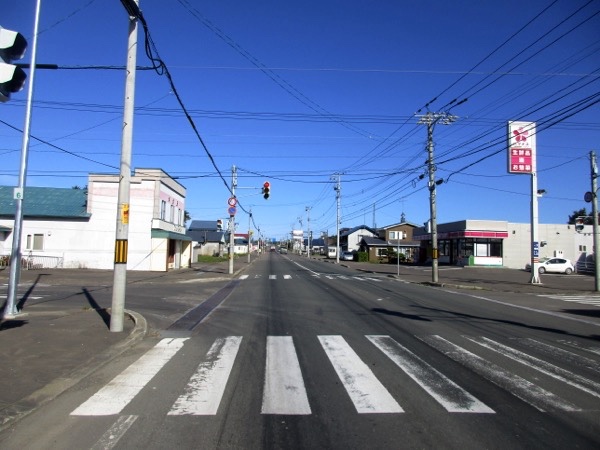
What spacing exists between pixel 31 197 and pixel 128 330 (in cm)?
3129

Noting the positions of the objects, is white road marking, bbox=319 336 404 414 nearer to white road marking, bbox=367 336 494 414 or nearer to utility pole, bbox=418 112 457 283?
white road marking, bbox=367 336 494 414

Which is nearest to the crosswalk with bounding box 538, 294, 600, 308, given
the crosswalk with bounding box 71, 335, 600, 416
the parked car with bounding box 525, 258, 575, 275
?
the crosswalk with bounding box 71, 335, 600, 416

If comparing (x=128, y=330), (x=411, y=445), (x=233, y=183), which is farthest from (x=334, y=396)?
(x=233, y=183)

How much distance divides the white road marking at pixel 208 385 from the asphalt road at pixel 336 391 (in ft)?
0.07

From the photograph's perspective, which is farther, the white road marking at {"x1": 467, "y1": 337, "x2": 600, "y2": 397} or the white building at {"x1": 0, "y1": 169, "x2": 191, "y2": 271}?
the white building at {"x1": 0, "y1": 169, "x2": 191, "y2": 271}

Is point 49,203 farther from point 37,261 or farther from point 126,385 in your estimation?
point 126,385

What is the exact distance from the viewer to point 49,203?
1390 inches

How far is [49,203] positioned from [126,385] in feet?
110

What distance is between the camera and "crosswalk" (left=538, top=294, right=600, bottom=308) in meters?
19.4

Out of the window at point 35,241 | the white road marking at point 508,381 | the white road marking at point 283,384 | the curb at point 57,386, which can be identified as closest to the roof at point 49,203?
the window at point 35,241

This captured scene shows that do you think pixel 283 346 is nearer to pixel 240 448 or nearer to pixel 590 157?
pixel 240 448

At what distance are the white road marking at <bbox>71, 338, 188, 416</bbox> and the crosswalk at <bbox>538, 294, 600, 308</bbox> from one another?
17.0 metres

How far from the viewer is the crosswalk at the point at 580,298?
763 inches

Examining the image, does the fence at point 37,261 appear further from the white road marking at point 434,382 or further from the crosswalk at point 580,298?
the white road marking at point 434,382
